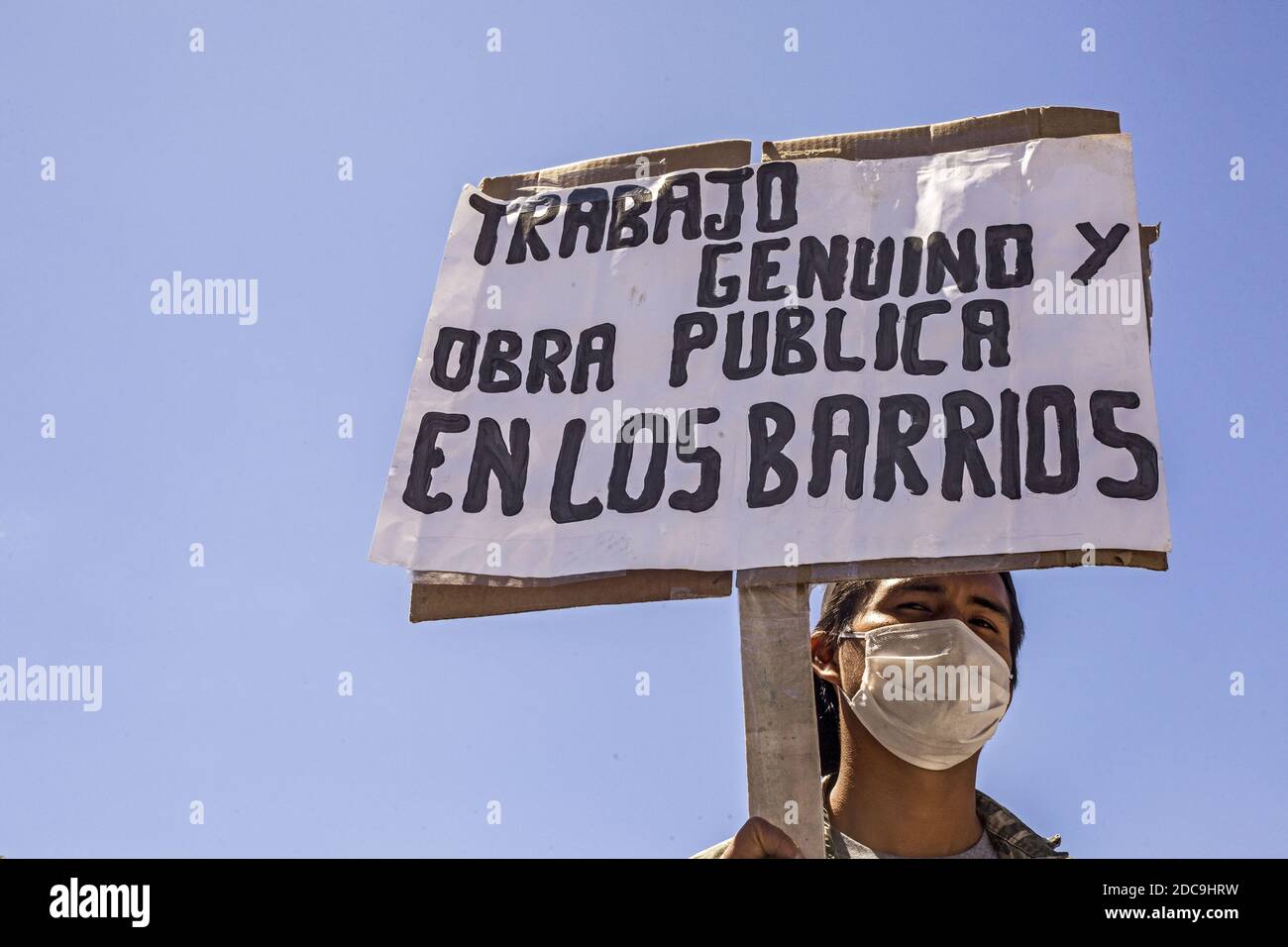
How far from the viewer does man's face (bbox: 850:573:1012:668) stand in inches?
215

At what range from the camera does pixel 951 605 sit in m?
5.47

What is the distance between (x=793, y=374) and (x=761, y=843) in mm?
1797

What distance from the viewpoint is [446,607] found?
5.19 m

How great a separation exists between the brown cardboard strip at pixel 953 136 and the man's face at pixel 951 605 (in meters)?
1.66

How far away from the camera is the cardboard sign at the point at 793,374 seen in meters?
4.81

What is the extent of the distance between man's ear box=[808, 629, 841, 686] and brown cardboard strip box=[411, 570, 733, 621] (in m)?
A: 0.86

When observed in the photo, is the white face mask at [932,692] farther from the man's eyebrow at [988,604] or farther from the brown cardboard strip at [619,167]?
the brown cardboard strip at [619,167]

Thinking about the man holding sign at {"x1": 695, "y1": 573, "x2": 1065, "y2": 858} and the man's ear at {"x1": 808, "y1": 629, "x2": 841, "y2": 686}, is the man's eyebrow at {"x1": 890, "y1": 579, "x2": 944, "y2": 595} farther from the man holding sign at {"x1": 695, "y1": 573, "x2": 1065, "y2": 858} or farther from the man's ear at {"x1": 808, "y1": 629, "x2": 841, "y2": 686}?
the man's ear at {"x1": 808, "y1": 629, "x2": 841, "y2": 686}

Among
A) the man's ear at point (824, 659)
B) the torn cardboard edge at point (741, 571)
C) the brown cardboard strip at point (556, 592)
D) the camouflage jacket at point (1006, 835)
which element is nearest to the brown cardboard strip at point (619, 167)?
the torn cardboard edge at point (741, 571)
